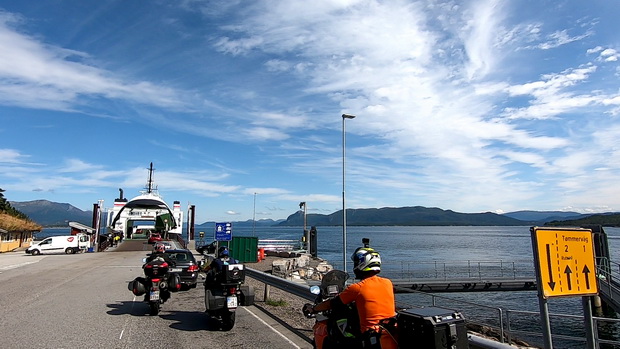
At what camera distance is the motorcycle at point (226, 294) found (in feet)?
27.2

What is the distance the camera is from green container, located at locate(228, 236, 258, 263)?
94.4ft

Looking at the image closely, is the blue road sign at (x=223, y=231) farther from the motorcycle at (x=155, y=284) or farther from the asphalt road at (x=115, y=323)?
the motorcycle at (x=155, y=284)

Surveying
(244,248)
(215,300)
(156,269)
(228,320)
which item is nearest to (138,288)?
(156,269)

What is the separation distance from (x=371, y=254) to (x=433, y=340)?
1115mm

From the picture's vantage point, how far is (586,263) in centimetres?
431

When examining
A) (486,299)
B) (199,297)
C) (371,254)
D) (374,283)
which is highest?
(371,254)

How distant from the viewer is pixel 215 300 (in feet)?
27.5

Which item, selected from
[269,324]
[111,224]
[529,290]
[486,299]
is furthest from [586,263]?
[111,224]

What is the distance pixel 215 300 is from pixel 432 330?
575 centimetres

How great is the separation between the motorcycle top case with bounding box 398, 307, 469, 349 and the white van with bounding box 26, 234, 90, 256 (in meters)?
41.2

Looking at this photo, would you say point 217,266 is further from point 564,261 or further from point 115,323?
point 564,261

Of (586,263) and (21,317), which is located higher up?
(586,263)

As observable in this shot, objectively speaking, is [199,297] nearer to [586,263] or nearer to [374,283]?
[374,283]

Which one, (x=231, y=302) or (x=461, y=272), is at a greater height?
(x=231, y=302)
